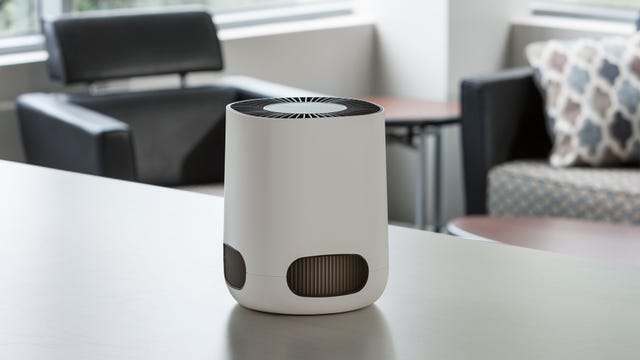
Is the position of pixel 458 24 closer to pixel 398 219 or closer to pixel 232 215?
pixel 398 219

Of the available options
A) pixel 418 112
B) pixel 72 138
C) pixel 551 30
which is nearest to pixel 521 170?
pixel 418 112

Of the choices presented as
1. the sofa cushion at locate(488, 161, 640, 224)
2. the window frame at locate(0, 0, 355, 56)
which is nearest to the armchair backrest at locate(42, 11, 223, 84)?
the window frame at locate(0, 0, 355, 56)

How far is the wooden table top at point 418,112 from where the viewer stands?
4191 millimetres

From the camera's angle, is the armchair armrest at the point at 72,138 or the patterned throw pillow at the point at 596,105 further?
the patterned throw pillow at the point at 596,105

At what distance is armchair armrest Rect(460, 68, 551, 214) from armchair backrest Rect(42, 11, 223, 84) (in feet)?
3.10

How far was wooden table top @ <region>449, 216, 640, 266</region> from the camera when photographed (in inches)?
114

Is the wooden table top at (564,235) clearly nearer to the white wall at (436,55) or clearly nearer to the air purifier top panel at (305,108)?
the white wall at (436,55)

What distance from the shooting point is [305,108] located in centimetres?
110

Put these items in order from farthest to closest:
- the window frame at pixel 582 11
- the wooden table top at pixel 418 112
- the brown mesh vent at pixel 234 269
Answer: the window frame at pixel 582 11
the wooden table top at pixel 418 112
the brown mesh vent at pixel 234 269

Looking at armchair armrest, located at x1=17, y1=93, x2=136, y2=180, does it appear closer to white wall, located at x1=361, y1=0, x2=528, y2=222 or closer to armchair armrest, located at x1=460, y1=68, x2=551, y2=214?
armchair armrest, located at x1=460, y1=68, x2=551, y2=214

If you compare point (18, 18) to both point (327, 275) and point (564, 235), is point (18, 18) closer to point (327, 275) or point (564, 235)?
point (564, 235)

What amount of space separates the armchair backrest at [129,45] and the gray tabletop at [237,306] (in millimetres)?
2415

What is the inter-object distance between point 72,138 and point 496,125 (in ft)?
5.21

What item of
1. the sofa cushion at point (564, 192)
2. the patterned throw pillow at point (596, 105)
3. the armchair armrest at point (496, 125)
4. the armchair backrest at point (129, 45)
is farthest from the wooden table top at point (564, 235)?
the armchair backrest at point (129, 45)
